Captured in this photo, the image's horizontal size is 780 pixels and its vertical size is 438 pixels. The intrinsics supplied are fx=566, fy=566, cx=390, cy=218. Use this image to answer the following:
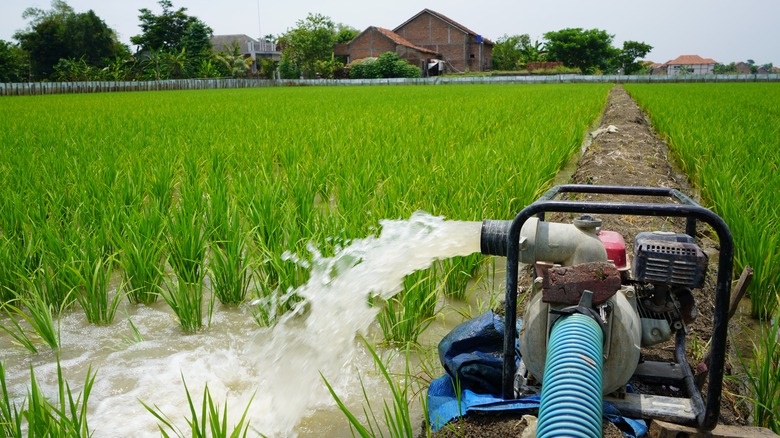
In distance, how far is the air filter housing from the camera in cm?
111

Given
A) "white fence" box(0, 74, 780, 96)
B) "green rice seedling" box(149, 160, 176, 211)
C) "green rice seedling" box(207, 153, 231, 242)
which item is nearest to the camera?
"green rice seedling" box(207, 153, 231, 242)

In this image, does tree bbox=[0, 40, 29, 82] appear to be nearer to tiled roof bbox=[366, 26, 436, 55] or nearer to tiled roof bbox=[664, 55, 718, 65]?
tiled roof bbox=[366, 26, 436, 55]

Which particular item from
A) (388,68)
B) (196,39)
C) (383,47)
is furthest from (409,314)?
(196,39)

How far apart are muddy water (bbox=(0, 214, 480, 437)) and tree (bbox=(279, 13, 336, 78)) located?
36026mm

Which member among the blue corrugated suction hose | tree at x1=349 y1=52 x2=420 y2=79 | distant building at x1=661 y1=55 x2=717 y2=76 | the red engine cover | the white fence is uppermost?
distant building at x1=661 y1=55 x2=717 y2=76

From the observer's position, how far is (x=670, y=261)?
113 cm

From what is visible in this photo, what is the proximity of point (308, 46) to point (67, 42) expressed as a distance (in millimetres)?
14103

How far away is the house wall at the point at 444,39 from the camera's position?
3919cm

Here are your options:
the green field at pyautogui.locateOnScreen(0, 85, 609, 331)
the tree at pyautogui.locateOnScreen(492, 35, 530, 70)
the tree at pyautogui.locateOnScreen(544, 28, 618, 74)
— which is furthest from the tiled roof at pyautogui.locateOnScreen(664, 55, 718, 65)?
the green field at pyautogui.locateOnScreen(0, 85, 609, 331)

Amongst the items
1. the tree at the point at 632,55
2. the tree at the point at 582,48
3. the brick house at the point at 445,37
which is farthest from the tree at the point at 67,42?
the tree at the point at 632,55

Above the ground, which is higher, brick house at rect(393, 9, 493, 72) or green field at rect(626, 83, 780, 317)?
brick house at rect(393, 9, 493, 72)

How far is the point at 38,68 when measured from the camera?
33.9 m

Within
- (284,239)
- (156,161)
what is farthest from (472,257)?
(156,161)

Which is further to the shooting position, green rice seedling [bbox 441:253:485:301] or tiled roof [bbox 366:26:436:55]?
tiled roof [bbox 366:26:436:55]
